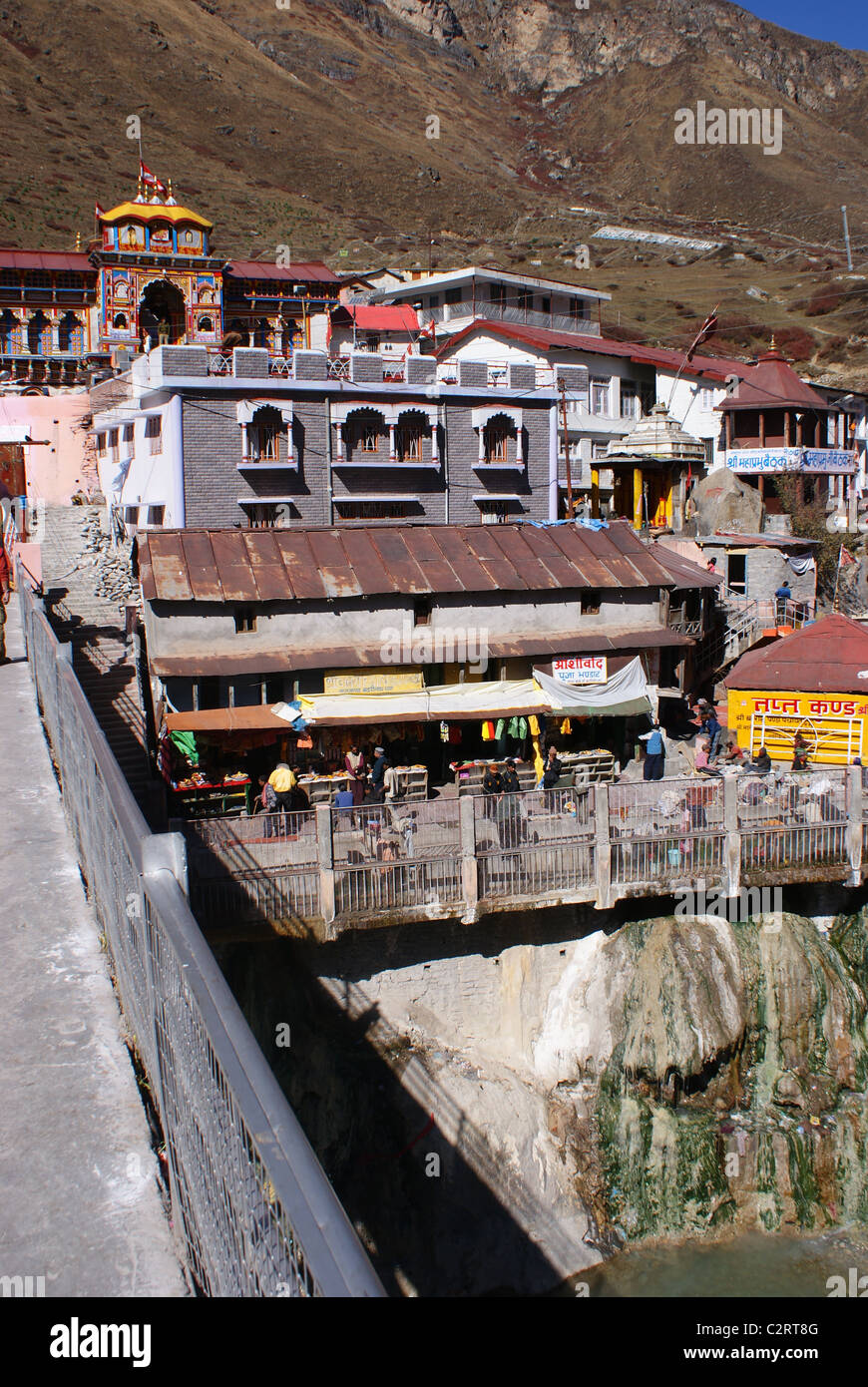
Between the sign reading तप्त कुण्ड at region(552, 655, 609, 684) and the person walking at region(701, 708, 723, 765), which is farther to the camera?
the person walking at region(701, 708, 723, 765)

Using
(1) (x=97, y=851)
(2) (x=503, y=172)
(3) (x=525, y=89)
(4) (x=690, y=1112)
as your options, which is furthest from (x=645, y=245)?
(1) (x=97, y=851)

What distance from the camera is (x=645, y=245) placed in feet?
359

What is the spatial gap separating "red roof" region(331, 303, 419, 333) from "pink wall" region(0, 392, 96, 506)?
1749cm

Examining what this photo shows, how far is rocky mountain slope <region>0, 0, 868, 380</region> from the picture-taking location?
91.5 meters

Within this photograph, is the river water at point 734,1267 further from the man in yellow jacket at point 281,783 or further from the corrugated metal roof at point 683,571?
the corrugated metal roof at point 683,571

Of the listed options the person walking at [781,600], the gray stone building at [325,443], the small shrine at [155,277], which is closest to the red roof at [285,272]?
the small shrine at [155,277]

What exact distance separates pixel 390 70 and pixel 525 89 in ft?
94.9

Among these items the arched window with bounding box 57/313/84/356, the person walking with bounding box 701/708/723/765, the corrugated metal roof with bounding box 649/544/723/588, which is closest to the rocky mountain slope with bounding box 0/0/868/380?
the arched window with bounding box 57/313/84/356

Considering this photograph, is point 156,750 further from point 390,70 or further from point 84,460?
point 390,70

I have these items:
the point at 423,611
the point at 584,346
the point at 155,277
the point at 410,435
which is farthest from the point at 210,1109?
the point at 155,277

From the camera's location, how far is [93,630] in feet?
82.2

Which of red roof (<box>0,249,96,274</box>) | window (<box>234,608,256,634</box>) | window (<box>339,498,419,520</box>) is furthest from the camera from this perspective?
red roof (<box>0,249,96,274</box>)

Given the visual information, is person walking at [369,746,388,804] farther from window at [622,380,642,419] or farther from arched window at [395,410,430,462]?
window at [622,380,642,419]

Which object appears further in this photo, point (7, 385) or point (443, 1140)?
point (7, 385)
